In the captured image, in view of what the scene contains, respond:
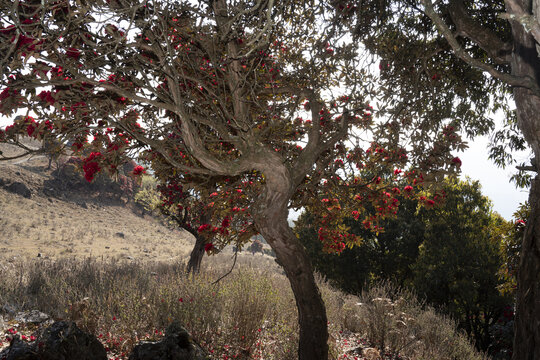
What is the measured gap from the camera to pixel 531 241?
285cm

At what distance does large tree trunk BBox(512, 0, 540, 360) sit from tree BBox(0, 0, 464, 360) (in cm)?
83

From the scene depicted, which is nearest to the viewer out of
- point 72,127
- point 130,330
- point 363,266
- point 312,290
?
point 72,127

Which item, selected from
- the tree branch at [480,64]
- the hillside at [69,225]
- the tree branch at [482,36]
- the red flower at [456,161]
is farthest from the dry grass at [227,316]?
the hillside at [69,225]

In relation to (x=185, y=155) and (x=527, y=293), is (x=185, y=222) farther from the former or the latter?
(x=527, y=293)

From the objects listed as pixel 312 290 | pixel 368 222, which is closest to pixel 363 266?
pixel 368 222

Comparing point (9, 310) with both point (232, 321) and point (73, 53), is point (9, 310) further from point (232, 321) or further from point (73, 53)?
point (73, 53)

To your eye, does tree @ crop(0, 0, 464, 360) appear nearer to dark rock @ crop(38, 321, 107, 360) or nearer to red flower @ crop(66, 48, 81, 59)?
red flower @ crop(66, 48, 81, 59)

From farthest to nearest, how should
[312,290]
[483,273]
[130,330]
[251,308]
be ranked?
[483,273] < [251,308] < [130,330] < [312,290]

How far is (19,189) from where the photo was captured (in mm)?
28438

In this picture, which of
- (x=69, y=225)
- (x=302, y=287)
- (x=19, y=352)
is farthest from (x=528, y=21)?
(x=69, y=225)

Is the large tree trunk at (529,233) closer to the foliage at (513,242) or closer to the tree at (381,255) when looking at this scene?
Result: the foliage at (513,242)

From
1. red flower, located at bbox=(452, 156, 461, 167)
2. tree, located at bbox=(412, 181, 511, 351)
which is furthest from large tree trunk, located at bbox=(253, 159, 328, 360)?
tree, located at bbox=(412, 181, 511, 351)

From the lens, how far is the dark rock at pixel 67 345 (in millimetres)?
3287

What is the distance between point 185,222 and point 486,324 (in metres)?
11.0
